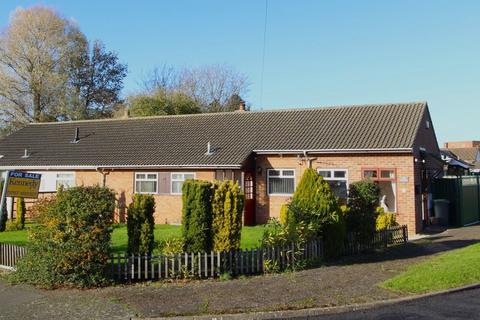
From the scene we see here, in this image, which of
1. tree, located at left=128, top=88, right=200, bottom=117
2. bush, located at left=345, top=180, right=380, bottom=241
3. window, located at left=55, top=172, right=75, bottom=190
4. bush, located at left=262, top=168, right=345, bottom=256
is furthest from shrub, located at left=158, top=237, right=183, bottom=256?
tree, located at left=128, top=88, right=200, bottom=117

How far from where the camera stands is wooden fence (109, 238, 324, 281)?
34.1 ft

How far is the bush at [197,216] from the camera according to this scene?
1095 centimetres

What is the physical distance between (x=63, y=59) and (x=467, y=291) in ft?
143

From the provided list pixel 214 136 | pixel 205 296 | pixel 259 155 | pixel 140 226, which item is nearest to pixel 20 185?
pixel 140 226

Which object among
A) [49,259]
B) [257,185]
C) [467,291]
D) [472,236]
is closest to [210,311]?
[49,259]

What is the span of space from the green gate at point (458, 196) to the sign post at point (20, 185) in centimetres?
1771

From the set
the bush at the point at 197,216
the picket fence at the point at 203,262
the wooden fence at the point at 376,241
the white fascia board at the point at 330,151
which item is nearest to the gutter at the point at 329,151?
the white fascia board at the point at 330,151

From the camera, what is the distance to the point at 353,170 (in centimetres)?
2117

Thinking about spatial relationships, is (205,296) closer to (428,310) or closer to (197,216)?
(197,216)

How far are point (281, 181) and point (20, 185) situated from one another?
12260 mm

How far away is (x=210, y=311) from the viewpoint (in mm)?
7969

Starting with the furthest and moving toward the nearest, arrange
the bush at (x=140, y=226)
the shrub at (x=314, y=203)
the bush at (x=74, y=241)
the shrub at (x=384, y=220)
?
1. the shrub at (x=384, y=220)
2. the shrub at (x=314, y=203)
3. the bush at (x=140, y=226)
4. the bush at (x=74, y=241)

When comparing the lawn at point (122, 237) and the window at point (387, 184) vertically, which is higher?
the window at point (387, 184)

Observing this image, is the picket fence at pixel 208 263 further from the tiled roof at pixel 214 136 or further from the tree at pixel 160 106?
the tree at pixel 160 106
